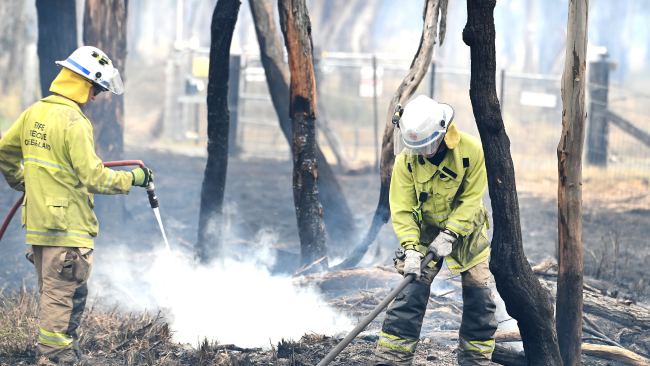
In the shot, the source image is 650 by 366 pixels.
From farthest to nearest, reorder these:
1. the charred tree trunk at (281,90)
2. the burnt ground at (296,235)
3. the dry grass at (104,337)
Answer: the charred tree trunk at (281,90), the burnt ground at (296,235), the dry grass at (104,337)

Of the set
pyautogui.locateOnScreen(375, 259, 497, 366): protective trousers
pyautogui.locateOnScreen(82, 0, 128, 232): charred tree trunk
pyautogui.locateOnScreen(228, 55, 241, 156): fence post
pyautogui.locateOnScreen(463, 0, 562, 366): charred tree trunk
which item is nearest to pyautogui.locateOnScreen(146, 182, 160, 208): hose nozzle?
pyautogui.locateOnScreen(375, 259, 497, 366): protective trousers

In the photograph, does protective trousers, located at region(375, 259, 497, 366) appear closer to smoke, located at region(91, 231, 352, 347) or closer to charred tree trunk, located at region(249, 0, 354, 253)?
smoke, located at region(91, 231, 352, 347)

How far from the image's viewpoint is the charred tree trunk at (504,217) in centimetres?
534

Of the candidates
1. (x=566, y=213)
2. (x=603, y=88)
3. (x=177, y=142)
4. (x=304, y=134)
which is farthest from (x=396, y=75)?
(x=566, y=213)

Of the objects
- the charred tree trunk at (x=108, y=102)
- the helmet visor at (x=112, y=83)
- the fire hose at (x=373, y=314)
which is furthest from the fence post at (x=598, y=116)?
the helmet visor at (x=112, y=83)

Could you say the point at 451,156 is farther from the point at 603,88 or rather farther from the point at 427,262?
the point at 603,88

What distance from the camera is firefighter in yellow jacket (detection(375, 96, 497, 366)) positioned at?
18.1 ft

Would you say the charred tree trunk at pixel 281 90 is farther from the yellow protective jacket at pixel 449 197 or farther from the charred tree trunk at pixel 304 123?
the yellow protective jacket at pixel 449 197

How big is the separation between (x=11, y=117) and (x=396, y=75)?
12.0 m

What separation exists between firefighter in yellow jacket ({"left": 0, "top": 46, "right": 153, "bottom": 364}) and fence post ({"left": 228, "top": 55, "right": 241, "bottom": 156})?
10320 mm

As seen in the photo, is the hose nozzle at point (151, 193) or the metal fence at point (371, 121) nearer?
the hose nozzle at point (151, 193)

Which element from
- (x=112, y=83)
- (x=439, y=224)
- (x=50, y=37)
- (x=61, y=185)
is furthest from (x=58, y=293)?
(x=50, y=37)

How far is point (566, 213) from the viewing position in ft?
18.9

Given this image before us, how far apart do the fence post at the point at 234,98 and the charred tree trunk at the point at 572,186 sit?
11.1m
